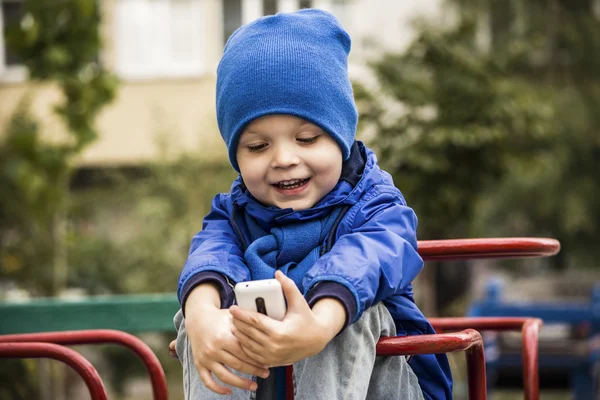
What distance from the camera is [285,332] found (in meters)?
1.52

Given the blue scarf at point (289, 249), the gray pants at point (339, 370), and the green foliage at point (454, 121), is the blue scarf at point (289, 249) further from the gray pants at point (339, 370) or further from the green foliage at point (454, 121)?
the green foliage at point (454, 121)

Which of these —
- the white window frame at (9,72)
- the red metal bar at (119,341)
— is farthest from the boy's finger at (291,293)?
the white window frame at (9,72)

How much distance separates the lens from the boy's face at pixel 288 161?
1.87 m

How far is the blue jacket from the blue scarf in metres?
0.02

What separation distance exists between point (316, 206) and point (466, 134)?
20.0 feet

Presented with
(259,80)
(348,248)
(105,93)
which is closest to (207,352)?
(348,248)

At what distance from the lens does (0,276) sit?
23.7ft

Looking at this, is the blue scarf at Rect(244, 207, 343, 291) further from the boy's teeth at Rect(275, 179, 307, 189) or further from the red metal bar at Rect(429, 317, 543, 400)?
the red metal bar at Rect(429, 317, 543, 400)

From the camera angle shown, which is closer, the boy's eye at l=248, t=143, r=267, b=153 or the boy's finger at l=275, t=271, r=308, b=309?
the boy's finger at l=275, t=271, r=308, b=309

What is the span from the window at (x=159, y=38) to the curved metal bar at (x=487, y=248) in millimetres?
10238

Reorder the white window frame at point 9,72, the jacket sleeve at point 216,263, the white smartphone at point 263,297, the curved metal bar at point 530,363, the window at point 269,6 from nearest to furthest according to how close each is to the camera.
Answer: the white smartphone at point 263,297
the jacket sleeve at point 216,263
the curved metal bar at point 530,363
the window at point 269,6
the white window frame at point 9,72

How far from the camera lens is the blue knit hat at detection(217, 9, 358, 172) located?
6.05 ft

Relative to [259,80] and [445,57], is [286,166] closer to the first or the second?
[259,80]

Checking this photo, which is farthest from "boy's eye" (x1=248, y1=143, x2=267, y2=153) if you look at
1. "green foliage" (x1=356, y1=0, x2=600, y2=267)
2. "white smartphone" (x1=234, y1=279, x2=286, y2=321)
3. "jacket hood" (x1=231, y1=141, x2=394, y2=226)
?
"green foliage" (x1=356, y1=0, x2=600, y2=267)
